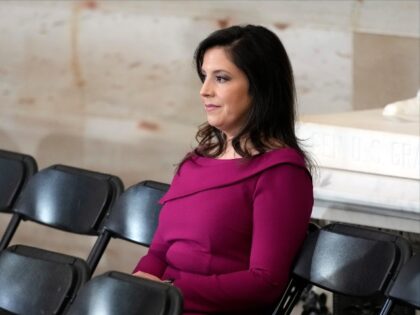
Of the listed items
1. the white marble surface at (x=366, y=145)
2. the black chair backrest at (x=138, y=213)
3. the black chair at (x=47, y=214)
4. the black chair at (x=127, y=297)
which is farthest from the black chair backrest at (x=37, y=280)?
the white marble surface at (x=366, y=145)

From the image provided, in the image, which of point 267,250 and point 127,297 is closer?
point 127,297

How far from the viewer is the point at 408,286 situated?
324 cm

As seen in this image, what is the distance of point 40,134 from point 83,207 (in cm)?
178

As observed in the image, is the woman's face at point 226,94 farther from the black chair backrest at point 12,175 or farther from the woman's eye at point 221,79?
the black chair backrest at point 12,175

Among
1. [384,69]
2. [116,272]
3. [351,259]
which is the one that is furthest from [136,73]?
[116,272]

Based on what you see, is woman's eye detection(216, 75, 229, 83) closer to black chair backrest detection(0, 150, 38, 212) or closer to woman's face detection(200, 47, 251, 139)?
woman's face detection(200, 47, 251, 139)

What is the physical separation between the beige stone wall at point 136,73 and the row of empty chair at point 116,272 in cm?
145

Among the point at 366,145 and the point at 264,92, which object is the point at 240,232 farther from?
the point at 366,145

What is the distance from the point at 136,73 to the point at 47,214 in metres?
1.66

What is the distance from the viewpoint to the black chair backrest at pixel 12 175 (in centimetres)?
463

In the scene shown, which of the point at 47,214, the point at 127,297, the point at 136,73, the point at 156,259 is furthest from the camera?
the point at 136,73

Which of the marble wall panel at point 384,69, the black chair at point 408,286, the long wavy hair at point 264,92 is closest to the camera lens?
the black chair at point 408,286

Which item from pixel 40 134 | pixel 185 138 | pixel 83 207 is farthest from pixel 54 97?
pixel 83 207

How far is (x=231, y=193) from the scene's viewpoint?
346cm
